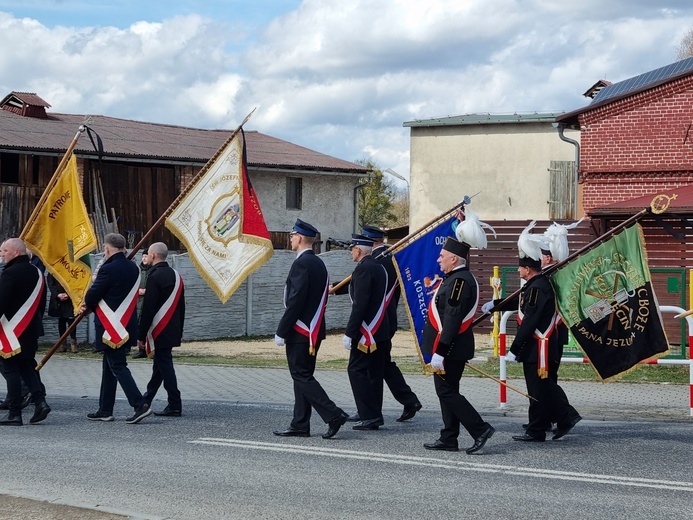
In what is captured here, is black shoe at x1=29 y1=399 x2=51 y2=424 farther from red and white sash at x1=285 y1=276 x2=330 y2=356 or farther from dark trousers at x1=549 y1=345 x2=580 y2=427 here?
dark trousers at x1=549 y1=345 x2=580 y2=427

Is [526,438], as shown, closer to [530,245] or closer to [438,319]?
[438,319]

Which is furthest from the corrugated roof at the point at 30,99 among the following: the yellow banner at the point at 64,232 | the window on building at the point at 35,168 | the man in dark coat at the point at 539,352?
the man in dark coat at the point at 539,352

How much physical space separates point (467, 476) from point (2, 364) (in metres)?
5.48

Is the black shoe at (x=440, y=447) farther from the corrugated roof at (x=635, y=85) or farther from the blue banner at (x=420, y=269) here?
the corrugated roof at (x=635, y=85)

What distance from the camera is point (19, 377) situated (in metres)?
11.4

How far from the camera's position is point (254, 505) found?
720 cm

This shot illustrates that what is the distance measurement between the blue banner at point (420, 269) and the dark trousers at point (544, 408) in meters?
1.29

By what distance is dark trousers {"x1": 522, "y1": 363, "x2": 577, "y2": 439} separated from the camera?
32.6 ft

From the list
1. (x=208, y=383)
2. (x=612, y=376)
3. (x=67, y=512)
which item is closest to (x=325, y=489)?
(x=67, y=512)

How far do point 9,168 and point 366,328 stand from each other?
83.7ft

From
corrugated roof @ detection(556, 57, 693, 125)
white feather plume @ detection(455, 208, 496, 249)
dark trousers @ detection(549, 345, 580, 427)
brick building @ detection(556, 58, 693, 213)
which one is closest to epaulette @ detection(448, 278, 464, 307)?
white feather plume @ detection(455, 208, 496, 249)

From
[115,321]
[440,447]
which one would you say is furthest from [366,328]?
[115,321]

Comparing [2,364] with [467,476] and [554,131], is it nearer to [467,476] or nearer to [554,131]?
[467,476]

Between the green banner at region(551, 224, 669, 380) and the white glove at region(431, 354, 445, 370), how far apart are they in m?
1.57
